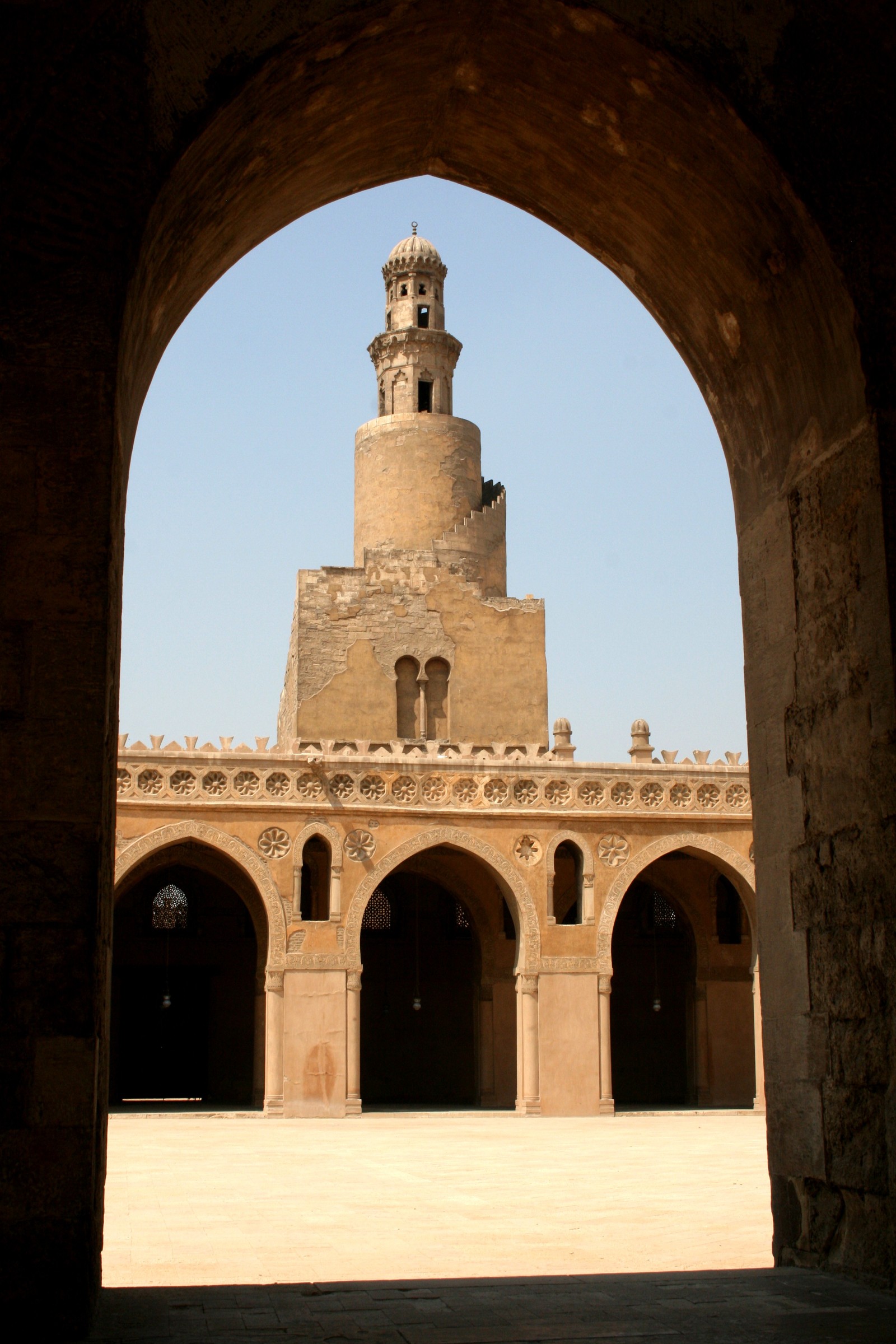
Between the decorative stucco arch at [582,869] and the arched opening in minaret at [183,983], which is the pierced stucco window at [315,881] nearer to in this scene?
the decorative stucco arch at [582,869]

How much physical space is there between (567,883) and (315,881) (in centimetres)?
529

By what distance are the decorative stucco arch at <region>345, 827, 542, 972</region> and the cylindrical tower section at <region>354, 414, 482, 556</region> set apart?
39.3ft

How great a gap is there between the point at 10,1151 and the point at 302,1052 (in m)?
17.3

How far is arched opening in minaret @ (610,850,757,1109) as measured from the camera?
24.1 m

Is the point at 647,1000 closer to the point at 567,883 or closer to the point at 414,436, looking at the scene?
the point at 567,883

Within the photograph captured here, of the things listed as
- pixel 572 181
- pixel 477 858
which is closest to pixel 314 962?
pixel 477 858

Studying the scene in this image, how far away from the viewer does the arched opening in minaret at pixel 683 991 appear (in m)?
24.1

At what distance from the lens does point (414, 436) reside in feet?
109

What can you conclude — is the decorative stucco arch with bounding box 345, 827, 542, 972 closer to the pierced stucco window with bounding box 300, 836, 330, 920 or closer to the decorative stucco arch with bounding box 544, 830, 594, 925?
the decorative stucco arch with bounding box 544, 830, 594, 925

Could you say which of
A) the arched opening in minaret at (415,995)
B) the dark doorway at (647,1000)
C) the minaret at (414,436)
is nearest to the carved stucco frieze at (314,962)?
the arched opening in minaret at (415,995)

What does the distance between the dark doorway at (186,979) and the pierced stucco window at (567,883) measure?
18.2ft

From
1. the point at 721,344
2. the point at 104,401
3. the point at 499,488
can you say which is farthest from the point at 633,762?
the point at 104,401

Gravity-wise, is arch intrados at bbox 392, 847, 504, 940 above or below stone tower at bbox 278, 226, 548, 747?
below

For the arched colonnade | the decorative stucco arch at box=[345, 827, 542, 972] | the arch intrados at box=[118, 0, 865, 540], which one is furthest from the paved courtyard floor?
the decorative stucco arch at box=[345, 827, 542, 972]
